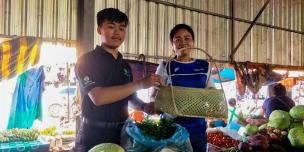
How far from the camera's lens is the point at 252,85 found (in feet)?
25.0

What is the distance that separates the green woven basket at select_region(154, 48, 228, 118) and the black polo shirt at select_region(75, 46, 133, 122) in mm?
343

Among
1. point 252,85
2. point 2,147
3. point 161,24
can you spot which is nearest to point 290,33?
point 252,85

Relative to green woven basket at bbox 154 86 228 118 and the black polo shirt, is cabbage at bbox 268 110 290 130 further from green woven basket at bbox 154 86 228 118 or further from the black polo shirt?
the black polo shirt

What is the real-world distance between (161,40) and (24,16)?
9.26ft

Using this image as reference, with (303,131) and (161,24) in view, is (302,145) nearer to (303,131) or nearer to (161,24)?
(303,131)

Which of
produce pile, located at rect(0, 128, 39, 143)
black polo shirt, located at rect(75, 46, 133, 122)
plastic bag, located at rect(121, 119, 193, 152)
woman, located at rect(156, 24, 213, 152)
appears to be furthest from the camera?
produce pile, located at rect(0, 128, 39, 143)

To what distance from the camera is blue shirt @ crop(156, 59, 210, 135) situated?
251 centimetres

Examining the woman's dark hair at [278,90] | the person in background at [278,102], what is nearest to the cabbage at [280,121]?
the person in background at [278,102]

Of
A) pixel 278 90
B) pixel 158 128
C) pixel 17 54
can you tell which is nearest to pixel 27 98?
pixel 17 54

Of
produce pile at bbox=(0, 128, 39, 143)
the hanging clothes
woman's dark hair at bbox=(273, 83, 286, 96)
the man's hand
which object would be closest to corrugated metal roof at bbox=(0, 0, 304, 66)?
the hanging clothes

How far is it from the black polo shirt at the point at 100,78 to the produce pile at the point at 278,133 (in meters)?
1.04

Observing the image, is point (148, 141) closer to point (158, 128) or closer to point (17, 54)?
point (158, 128)

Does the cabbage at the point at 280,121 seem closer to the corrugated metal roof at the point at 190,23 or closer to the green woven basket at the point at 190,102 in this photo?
the green woven basket at the point at 190,102

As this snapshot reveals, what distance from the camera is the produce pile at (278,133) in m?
2.41
